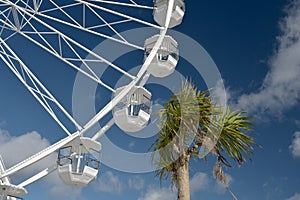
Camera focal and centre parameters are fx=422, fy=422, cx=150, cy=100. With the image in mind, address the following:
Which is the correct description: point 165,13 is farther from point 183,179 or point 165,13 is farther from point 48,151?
point 183,179

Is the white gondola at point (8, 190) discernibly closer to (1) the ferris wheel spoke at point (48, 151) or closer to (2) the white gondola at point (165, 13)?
(1) the ferris wheel spoke at point (48, 151)

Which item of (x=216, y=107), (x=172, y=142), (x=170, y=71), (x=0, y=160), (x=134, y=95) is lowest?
(x=172, y=142)

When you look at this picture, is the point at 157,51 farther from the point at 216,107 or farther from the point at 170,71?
the point at 216,107

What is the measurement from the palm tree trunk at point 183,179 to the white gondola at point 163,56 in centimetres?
557

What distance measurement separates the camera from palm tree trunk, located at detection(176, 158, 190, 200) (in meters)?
8.08

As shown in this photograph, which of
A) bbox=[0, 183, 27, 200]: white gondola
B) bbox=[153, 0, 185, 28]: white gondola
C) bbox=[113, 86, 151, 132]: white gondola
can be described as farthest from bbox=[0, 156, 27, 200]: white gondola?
bbox=[153, 0, 185, 28]: white gondola

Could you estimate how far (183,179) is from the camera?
27.5 ft

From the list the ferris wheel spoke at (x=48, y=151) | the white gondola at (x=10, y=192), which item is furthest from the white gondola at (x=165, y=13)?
the white gondola at (x=10, y=192)

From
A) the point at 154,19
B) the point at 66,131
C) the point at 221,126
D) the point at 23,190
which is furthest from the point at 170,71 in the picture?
the point at 23,190

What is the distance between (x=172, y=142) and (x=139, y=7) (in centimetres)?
647

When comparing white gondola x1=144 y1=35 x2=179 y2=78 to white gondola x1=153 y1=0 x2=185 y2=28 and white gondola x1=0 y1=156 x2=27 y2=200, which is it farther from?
white gondola x1=0 y1=156 x2=27 y2=200

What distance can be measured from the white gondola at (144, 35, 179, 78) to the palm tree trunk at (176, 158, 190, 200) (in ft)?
18.3

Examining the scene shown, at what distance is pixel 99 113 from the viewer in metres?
13.2

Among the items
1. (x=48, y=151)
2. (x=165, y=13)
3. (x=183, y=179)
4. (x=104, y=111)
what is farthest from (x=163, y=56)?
(x=183, y=179)
